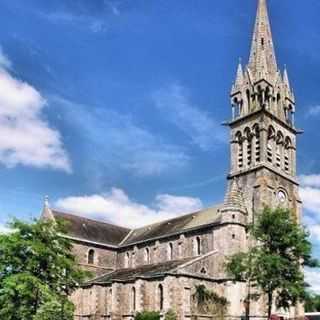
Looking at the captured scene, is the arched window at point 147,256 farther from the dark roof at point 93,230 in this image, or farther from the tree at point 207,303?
the tree at point 207,303

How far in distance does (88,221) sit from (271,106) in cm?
3053

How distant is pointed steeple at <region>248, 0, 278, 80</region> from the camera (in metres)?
71.8

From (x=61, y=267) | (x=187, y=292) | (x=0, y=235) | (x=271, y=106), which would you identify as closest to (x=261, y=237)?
(x=187, y=292)

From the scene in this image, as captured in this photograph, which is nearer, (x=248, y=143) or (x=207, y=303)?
(x=207, y=303)

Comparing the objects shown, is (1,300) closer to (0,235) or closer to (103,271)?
(0,235)

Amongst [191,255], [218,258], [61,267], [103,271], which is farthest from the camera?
[103,271]

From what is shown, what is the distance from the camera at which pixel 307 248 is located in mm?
44125

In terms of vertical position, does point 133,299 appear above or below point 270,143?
below

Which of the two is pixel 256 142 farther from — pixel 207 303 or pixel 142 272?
pixel 207 303

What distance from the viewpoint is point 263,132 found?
6506cm

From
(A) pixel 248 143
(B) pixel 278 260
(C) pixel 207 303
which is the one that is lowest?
(C) pixel 207 303

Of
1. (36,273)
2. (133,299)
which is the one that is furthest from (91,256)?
(36,273)

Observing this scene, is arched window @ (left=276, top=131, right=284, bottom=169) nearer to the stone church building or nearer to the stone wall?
the stone church building

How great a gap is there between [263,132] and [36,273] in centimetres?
3364
